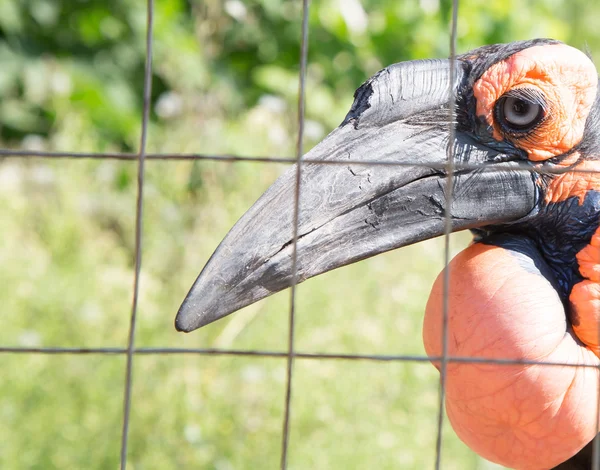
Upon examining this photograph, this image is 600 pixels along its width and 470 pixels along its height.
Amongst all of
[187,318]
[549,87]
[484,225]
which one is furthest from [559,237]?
[187,318]

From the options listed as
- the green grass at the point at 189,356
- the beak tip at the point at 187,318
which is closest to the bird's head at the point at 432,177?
the beak tip at the point at 187,318

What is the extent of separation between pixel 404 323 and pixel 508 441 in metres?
1.54

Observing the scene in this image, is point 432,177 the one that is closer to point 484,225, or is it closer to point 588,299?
point 484,225

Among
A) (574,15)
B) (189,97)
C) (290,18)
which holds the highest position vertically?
(574,15)

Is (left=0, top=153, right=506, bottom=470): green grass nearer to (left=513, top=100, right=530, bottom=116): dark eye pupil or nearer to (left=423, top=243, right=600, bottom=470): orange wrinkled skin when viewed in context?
(left=423, top=243, right=600, bottom=470): orange wrinkled skin

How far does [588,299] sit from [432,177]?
317mm

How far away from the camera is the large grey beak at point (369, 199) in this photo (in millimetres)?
1205

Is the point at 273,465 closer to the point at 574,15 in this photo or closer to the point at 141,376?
the point at 141,376

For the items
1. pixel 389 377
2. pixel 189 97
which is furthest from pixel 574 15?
pixel 389 377

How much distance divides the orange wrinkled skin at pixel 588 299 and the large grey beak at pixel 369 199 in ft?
0.40

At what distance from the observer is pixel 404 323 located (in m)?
2.88

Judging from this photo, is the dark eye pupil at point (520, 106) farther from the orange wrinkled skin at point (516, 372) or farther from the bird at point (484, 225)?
the orange wrinkled skin at point (516, 372)

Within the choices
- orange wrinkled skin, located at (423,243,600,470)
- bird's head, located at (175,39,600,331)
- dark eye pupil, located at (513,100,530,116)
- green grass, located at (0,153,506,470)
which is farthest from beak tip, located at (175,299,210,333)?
green grass, located at (0,153,506,470)

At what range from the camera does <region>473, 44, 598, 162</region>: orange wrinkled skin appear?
1.41m
